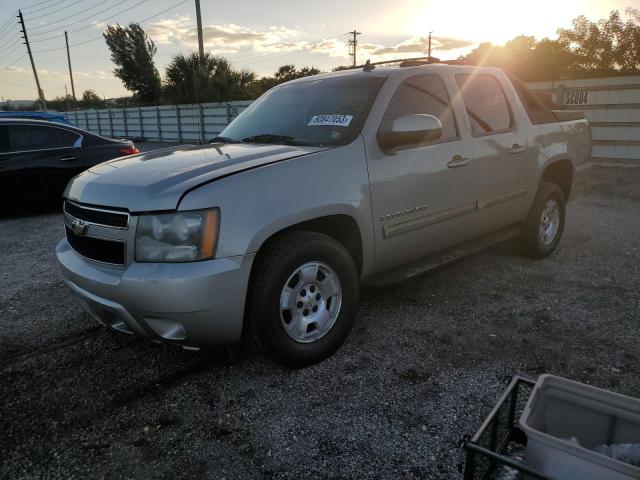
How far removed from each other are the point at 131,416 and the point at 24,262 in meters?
3.53

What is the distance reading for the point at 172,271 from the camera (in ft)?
7.90

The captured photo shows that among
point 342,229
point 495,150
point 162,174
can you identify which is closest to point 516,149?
point 495,150

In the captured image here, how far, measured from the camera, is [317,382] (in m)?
2.83

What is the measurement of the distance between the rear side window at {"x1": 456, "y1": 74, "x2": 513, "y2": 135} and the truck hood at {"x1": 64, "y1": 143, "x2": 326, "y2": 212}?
1589mm

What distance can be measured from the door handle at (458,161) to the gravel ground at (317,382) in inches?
42.5

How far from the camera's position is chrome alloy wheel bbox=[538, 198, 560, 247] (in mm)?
4793

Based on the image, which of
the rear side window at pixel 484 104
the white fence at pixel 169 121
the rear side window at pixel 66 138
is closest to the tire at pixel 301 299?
the rear side window at pixel 484 104

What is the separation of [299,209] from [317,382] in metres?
0.99

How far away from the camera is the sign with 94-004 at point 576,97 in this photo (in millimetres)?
10516

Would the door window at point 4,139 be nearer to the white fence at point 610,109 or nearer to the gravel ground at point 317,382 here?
the gravel ground at point 317,382

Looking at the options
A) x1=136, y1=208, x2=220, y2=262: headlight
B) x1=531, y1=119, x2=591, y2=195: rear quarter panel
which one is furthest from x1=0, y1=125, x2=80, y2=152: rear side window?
x1=531, y1=119, x2=591, y2=195: rear quarter panel

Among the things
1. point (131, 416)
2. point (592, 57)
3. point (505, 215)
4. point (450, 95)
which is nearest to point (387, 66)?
point (450, 95)

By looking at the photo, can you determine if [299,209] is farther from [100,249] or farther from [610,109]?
[610,109]

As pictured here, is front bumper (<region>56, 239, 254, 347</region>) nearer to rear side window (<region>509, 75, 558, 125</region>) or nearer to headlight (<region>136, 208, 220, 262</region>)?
headlight (<region>136, 208, 220, 262</region>)
